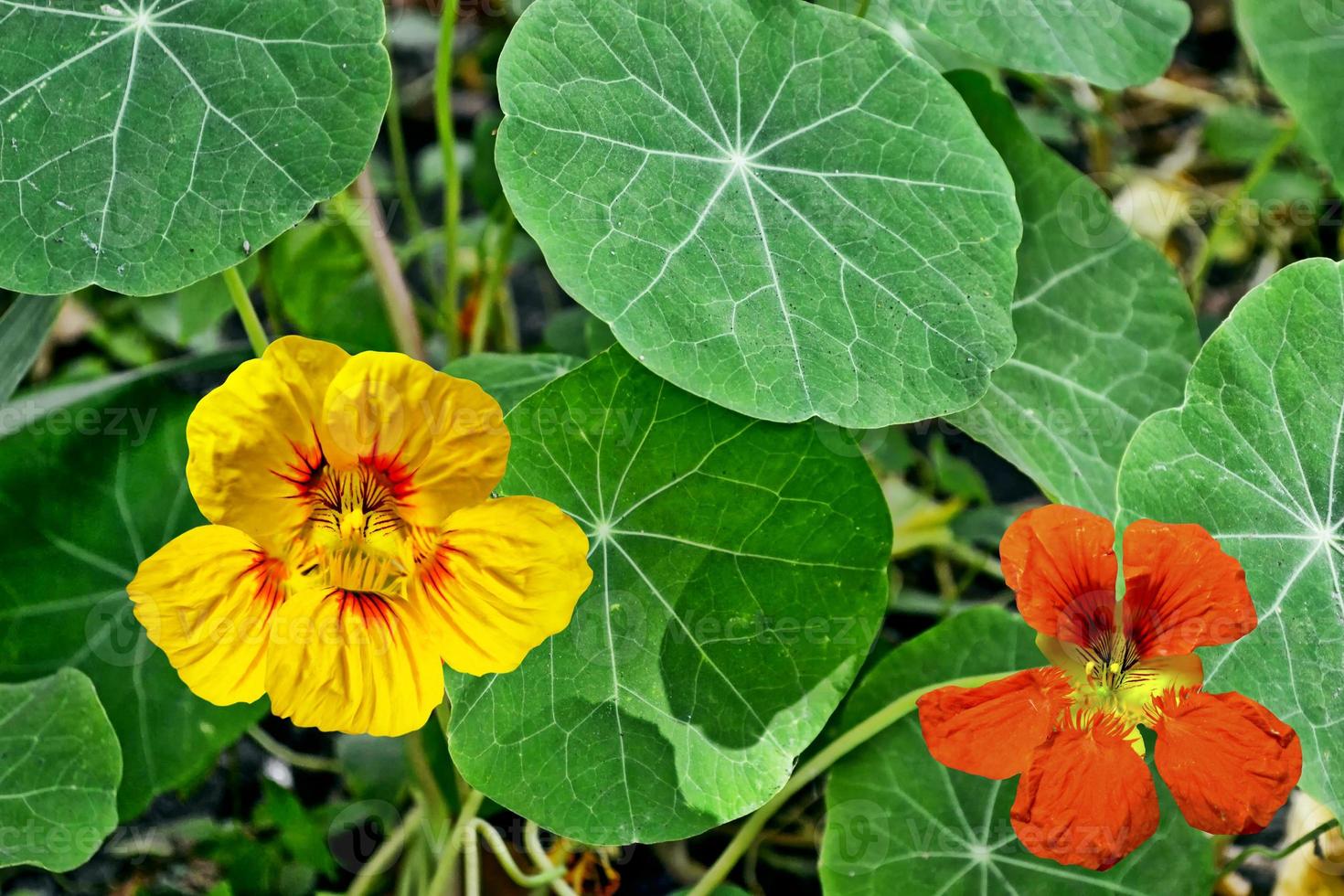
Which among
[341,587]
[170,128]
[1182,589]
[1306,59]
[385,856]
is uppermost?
[170,128]

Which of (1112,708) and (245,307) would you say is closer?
(1112,708)

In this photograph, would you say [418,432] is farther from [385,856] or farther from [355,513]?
[385,856]

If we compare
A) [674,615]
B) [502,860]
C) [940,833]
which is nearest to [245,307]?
[674,615]

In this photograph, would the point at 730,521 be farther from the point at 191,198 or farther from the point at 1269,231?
the point at 1269,231

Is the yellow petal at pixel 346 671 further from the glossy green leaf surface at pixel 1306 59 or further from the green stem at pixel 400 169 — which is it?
the glossy green leaf surface at pixel 1306 59

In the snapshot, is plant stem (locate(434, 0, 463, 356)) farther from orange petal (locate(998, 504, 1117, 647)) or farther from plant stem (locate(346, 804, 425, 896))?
orange petal (locate(998, 504, 1117, 647))

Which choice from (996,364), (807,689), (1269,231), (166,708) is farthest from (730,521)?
(1269,231)
